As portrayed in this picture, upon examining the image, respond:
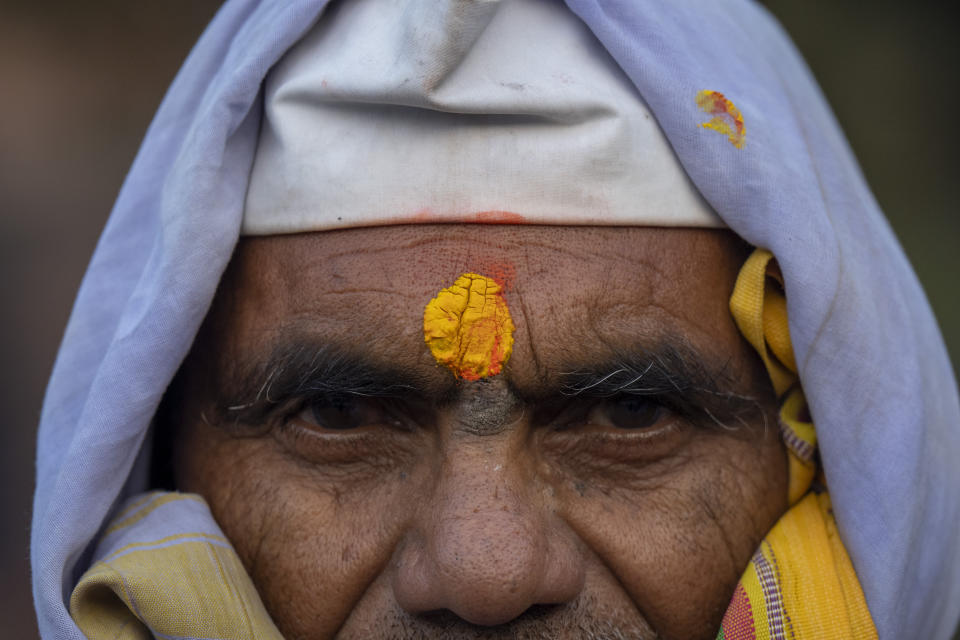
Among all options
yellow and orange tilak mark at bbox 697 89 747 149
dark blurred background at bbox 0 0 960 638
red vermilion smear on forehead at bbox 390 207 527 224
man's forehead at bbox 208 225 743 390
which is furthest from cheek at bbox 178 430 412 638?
dark blurred background at bbox 0 0 960 638

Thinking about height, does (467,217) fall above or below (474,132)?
below

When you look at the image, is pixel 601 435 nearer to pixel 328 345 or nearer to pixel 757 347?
pixel 757 347

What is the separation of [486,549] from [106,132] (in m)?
3.74

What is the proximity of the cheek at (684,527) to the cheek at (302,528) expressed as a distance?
363 mm

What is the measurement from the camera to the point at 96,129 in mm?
4820

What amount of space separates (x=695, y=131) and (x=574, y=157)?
23 cm

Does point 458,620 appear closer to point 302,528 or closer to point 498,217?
point 302,528

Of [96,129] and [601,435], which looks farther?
[96,129]

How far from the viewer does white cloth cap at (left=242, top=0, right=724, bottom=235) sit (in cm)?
192

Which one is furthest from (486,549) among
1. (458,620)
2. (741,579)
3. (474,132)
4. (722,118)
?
(722,118)

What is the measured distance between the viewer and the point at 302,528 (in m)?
2.00

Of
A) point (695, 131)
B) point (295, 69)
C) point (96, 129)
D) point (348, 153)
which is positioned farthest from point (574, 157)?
point (96, 129)

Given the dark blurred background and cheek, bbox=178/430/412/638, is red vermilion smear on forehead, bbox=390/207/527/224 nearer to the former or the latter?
cheek, bbox=178/430/412/638

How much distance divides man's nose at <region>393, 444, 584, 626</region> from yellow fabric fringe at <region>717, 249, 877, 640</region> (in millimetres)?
345
